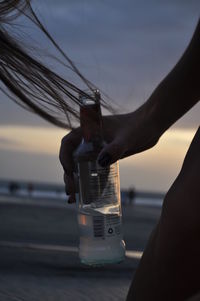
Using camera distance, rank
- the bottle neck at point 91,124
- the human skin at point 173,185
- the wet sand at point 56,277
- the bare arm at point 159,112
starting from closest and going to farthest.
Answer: the human skin at point 173,185, the bare arm at point 159,112, the bottle neck at point 91,124, the wet sand at point 56,277

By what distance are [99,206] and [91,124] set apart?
347 mm

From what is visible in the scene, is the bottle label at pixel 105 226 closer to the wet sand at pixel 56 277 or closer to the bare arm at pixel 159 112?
the bare arm at pixel 159 112

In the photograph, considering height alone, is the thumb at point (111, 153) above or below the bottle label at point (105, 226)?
above

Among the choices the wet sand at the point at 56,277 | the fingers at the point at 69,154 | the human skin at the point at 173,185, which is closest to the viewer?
the human skin at the point at 173,185

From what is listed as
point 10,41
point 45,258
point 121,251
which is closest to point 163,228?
point 121,251

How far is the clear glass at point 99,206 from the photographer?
2697 millimetres

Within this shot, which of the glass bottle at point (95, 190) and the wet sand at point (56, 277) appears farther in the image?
the wet sand at point (56, 277)

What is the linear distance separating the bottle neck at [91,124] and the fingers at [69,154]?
→ 0.16 ft

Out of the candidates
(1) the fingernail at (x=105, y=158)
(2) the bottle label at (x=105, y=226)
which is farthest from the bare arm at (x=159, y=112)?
(2) the bottle label at (x=105, y=226)

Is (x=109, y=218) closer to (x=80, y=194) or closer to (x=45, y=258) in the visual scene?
(x=80, y=194)

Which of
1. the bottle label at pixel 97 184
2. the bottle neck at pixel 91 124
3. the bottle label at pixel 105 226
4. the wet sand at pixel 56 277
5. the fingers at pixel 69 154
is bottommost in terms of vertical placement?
the wet sand at pixel 56 277

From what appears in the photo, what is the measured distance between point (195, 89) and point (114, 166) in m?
0.70

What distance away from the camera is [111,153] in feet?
7.47

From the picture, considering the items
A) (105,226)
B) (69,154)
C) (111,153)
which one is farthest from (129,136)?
(105,226)
